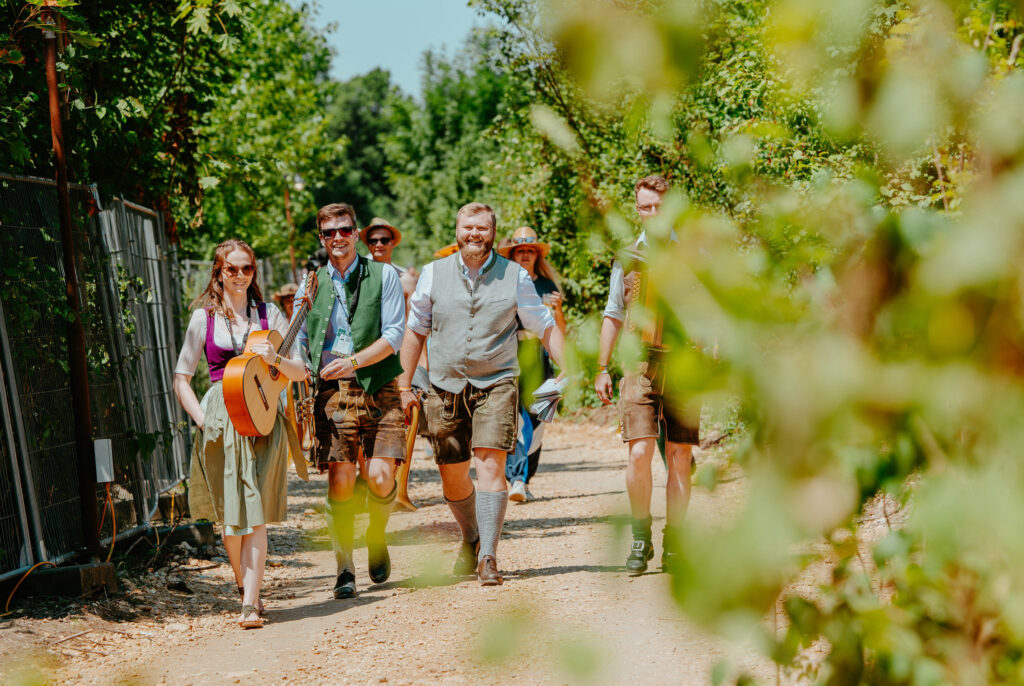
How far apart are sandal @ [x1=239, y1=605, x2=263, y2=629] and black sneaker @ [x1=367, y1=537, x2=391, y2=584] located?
2.73ft

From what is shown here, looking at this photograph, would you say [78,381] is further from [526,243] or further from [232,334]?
[526,243]

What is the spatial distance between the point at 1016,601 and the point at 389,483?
17.4ft

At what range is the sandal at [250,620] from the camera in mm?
5555

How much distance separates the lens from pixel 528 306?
6.02 metres

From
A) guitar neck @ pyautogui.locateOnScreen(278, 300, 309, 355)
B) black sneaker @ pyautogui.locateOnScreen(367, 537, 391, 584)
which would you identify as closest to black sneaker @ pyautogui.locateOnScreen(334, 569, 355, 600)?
black sneaker @ pyautogui.locateOnScreen(367, 537, 391, 584)

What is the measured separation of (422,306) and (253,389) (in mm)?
1062

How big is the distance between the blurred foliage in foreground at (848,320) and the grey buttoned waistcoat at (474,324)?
14.3 ft

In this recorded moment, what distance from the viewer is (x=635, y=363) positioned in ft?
4.36

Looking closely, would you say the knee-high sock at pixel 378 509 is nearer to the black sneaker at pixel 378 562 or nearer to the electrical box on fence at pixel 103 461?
the black sneaker at pixel 378 562

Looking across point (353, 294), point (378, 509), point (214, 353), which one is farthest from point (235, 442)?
point (353, 294)

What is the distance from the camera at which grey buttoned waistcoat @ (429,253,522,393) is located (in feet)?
19.5

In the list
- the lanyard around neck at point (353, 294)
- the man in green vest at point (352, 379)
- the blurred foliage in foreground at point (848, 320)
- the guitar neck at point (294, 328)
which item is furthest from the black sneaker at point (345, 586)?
the blurred foliage in foreground at point (848, 320)

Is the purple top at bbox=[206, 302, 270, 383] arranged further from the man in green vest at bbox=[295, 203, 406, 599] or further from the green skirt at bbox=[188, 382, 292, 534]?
the man in green vest at bbox=[295, 203, 406, 599]

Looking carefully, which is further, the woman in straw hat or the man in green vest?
the woman in straw hat
